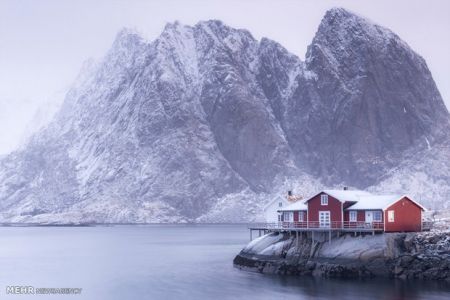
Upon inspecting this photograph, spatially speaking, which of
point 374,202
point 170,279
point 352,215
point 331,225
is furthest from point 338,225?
point 170,279

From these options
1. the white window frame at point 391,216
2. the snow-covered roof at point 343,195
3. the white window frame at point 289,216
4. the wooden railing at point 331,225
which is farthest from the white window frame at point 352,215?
the white window frame at point 289,216

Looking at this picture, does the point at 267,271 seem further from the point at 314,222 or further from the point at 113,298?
the point at 113,298

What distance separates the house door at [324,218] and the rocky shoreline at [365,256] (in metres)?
2.40

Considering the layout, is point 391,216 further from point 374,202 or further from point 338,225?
point 338,225

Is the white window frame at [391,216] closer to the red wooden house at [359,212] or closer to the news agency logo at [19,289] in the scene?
the red wooden house at [359,212]

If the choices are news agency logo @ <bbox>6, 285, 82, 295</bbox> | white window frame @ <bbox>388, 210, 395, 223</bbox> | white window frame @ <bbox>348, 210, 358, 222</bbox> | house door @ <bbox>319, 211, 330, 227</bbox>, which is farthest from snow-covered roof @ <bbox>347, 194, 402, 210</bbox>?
news agency logo @ <bbox>6, 285, 82, 295</bbox>

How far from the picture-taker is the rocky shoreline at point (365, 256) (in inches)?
3147

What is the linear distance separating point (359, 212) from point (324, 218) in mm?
5300

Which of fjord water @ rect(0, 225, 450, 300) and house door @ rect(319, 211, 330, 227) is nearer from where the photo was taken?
fjord water @ rect(0, 225, 450, 300)

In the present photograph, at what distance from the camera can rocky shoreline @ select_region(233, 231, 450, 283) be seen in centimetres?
7994

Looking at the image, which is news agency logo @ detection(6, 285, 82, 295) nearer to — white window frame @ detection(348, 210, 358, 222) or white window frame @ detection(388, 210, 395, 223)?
white window frame @ detection(348, 210, 358, 222)

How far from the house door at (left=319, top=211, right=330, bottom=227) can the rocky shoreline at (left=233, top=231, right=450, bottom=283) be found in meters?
2.40

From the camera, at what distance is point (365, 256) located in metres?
82.7

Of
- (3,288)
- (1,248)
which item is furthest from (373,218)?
(1,248)
